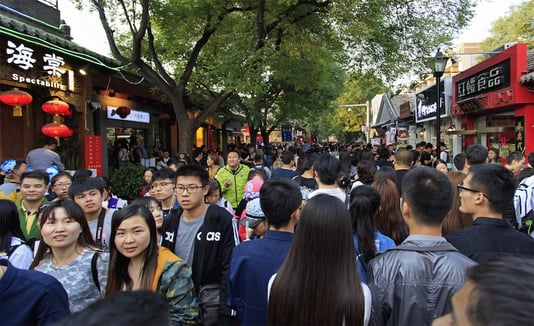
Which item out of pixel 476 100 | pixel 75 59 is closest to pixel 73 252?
pixel 75 59

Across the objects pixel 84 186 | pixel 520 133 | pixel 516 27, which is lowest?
pixel 84 186

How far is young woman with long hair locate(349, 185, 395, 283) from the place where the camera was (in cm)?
308

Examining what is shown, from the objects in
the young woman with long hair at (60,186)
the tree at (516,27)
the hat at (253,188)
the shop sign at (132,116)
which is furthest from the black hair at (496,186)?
the tree at (516,27)

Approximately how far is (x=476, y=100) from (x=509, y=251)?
44.4 feet

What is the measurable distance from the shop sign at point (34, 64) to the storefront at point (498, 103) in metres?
12.3

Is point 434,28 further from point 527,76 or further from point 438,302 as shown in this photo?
point 438,302

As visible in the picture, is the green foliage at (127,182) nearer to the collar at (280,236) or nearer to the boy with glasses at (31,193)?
the boy with glasses at (31,193)

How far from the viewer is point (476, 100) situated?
1454 cm

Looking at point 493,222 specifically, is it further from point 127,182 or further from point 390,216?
point 127,182

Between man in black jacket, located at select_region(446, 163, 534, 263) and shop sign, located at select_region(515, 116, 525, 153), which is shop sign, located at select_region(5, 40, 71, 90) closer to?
man in black jacket, located at select_region(446, 163, 534, 263)

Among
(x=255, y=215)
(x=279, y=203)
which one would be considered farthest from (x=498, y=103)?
(x=279, y=203)

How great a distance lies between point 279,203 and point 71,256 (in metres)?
1.53

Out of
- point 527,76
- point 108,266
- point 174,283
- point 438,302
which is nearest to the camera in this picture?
point 438,302

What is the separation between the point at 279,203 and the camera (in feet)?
8.95
